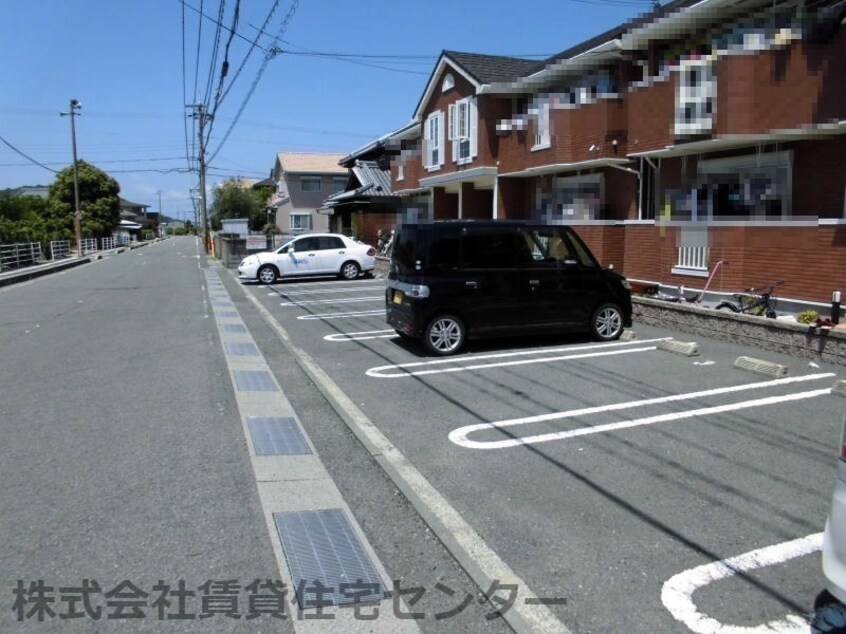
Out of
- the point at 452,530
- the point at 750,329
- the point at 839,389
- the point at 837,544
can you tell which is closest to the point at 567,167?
the point at 750,329

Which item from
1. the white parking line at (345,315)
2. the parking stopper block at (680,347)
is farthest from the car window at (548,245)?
the white parking line at (345,315)

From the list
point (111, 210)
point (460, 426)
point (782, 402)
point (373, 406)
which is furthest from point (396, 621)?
point (111, 210)

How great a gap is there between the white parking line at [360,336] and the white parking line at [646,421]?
5.37m

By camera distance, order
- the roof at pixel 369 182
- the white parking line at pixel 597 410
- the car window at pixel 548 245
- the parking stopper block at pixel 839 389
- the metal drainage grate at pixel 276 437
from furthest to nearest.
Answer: the roof at pixel 369 182 → the car window at pixel 548 245 → the parking stopper block at pixel 839 389 → the white parking line at pixel 597 410 → the metal drainage grate at pixel 276 437

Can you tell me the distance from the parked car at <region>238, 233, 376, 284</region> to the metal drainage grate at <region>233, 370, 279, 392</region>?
13.1m

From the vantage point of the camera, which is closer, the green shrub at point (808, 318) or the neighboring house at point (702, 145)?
the green shrub at point (808, 318)

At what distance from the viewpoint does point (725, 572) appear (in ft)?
11.1

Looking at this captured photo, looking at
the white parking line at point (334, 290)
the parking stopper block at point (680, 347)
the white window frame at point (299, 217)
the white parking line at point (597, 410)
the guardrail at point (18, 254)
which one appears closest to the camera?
the white parking line at point (597, 410)

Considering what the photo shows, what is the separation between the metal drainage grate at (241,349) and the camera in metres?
9.55

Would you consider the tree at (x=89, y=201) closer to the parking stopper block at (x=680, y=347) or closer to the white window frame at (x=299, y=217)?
the white window frame at (x=299, y=217)

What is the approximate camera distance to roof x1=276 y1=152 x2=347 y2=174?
50.8 m

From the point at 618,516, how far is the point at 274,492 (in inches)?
90.6

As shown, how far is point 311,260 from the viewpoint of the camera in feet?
70.3

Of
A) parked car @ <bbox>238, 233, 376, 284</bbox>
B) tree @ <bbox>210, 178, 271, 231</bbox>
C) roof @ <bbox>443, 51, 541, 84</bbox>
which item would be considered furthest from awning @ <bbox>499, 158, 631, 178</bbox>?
tree @ <bbox>210, 178, 271, 231</bbox>
